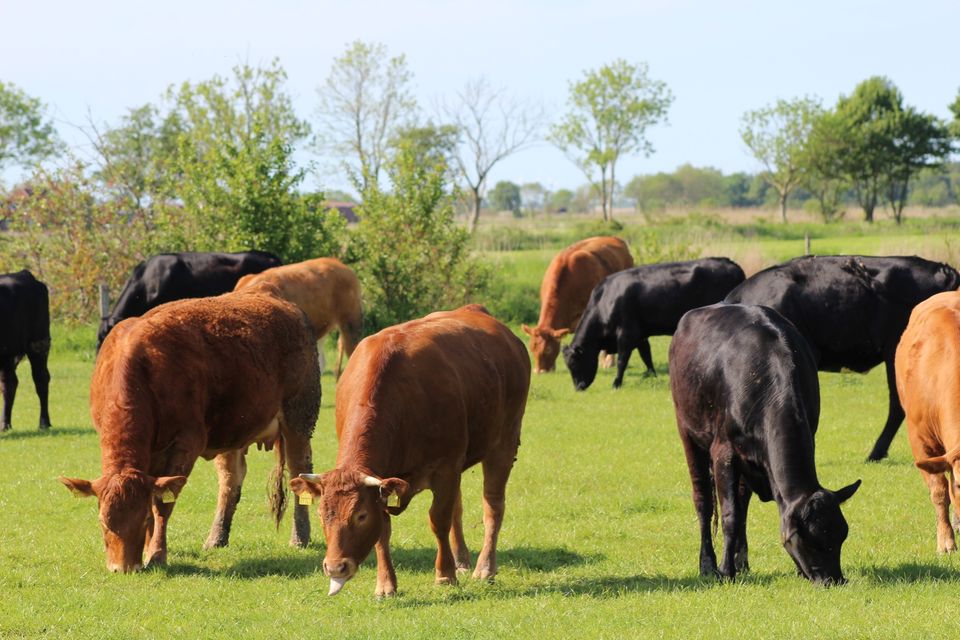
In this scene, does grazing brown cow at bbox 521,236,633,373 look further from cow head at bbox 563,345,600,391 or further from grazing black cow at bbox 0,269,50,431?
grazing black cow at bbox 0,269,50,431

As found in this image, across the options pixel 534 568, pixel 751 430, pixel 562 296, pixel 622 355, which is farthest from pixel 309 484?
pixel 562 296

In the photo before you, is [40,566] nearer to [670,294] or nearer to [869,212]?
[670,294]

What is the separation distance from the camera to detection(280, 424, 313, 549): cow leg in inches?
352

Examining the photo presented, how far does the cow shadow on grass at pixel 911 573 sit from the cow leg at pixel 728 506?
84 cm

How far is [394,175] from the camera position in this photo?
1029 inches

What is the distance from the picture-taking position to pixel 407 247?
26.1m

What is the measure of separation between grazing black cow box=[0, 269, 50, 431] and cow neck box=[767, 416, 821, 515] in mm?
11000

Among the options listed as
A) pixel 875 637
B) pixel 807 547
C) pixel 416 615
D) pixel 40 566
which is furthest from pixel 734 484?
pixel 40 566

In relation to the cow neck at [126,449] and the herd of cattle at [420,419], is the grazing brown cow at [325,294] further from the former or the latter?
the cow neck at [126,449]

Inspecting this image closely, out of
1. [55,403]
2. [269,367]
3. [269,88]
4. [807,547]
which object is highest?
[269,88]

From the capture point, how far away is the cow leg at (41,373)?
15.4 metres

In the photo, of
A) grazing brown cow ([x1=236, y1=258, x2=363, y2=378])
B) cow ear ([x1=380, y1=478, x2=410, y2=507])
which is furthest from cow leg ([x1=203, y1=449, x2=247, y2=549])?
grazing brown cow ([x1=236, y1=258, x2=363, y2=378])

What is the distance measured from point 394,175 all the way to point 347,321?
6776 mm

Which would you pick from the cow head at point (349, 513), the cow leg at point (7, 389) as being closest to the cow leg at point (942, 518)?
the cow head at point (349, 513)
